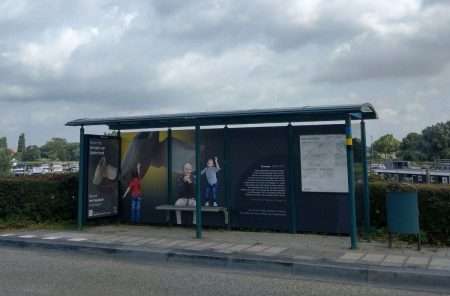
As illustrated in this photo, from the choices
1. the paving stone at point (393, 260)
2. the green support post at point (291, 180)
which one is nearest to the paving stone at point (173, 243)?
the green support post at point (291, 180)

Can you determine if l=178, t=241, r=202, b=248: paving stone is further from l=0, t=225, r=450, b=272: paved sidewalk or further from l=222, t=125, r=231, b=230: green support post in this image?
l=222, t=125, r=231, b=230: green support post

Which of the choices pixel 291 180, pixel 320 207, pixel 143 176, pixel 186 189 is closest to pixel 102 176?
pixel 143 176

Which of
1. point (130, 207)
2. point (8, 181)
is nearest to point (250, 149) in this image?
point (130, 207)

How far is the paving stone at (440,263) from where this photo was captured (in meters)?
6.91

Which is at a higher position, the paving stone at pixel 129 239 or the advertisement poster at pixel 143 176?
the advertisement poster at pixel 143 176

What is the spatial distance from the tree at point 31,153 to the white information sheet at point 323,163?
105 m

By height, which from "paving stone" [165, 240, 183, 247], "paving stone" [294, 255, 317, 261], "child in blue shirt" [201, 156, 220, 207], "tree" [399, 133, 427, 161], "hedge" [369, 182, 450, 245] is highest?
"tree" [399, 133, 427, 161]

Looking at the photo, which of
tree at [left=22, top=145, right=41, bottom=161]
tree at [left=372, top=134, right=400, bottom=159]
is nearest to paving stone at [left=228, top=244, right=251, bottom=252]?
tree at [left=372, top=134, right=400, bottom=159]

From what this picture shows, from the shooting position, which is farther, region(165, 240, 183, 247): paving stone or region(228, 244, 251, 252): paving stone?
region(165, 240, 183, 247): paving stone

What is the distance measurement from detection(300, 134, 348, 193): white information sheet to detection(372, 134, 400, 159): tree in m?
86.4

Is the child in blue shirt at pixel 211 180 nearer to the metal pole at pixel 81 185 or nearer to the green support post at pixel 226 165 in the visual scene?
the green support post at pixel 226 165

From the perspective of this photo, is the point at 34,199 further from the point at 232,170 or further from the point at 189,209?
the point at 232,170

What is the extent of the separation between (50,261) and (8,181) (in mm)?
4539

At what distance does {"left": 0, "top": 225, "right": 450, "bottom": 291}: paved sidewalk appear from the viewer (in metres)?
6.90
